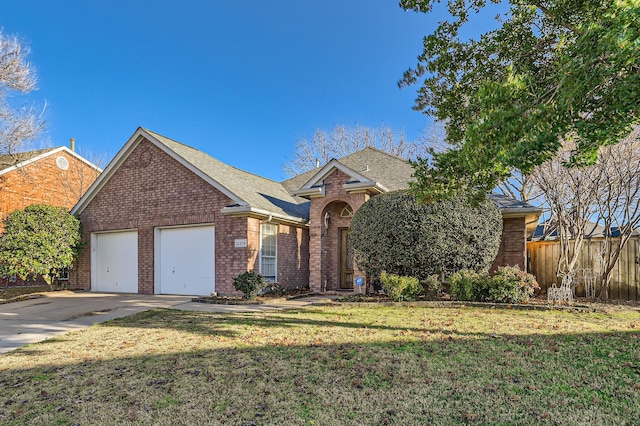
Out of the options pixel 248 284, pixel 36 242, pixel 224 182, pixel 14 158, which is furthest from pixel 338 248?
pixel 14 158

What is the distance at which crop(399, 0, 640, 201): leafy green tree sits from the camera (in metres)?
4.25

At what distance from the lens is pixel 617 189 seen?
12336 mm

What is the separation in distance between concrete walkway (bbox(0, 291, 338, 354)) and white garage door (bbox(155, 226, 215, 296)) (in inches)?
26.6

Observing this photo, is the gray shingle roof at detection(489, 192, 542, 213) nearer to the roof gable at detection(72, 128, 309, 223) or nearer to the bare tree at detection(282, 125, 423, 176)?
the roof gable at detection(72, 128, 309, 223)

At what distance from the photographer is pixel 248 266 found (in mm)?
12430

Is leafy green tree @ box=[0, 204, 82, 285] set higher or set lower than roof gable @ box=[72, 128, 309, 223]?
lower

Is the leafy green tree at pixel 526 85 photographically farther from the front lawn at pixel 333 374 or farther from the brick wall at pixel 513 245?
the brick wall at pixel 513 245

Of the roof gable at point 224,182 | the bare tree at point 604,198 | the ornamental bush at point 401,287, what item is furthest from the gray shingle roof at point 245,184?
the bare tree at point 604,198

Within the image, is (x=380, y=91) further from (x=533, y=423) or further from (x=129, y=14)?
(x=533, y=423)

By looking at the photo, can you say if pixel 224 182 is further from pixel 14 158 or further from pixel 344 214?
pixel 14 158

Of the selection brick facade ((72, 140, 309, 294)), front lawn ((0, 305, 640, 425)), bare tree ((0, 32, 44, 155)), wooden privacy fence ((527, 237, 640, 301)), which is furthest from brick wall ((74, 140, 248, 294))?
wooden privacy fence ((527, 237, 640, 301))

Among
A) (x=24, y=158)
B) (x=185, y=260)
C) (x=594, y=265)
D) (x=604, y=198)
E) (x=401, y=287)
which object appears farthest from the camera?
(x=24, y=158)

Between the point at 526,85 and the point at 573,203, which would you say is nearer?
the point at 526,85

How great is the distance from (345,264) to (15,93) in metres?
13.2
